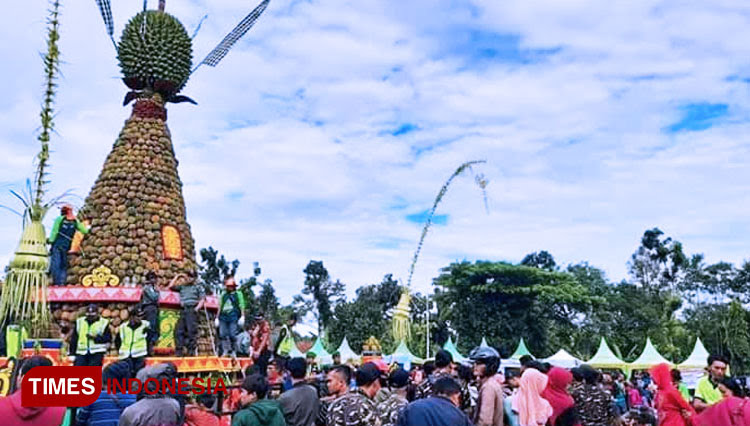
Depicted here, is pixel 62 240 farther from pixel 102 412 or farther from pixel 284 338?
pixel 102 412

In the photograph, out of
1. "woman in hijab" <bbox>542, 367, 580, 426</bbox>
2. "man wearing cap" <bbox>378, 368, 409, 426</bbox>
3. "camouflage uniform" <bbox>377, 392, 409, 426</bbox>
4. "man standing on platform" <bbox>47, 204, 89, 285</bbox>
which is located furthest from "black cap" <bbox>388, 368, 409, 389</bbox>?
"man standing on platform" <bbox>47, 204, 89, 285</bbox>

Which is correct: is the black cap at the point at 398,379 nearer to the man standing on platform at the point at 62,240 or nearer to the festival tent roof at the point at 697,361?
the man standing on platform at the point at 62,240

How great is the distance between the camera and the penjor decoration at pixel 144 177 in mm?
15453

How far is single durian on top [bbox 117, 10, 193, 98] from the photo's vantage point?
1688cm

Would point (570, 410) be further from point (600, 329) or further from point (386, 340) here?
point (600, 329)

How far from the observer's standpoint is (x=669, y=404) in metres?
6.77

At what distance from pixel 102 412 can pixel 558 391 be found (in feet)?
13.6

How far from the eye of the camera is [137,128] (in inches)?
670

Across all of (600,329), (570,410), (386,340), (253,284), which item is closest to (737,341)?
(600,329)

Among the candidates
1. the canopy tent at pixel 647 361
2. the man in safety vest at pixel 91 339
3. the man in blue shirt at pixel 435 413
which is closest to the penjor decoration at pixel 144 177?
the man in safety vest at pixel 91 339

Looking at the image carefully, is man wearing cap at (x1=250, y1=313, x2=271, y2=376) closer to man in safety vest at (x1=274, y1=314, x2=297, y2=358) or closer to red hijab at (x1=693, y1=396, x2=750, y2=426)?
man in safety vest at (x1=274, y1=314, x2=297, y2=358)

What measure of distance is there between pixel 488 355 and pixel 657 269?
4263cm

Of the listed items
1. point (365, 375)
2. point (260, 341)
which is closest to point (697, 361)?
point (260, 341)

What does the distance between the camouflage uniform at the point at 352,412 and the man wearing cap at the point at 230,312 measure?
854 centimetres
